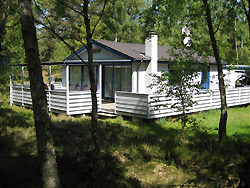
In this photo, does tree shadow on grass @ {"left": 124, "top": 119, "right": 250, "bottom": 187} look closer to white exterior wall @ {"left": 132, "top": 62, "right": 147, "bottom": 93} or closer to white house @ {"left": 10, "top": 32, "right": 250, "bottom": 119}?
white house @ {"left": 10, "top": 32, "right": 250, "bottom": 119}

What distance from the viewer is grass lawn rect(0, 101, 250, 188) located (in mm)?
5723

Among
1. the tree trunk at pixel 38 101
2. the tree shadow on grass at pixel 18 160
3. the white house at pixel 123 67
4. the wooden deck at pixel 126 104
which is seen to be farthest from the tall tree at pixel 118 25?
the tree trunk at pixel 38 101

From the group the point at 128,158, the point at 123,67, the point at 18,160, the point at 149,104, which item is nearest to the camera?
the point at 18,160

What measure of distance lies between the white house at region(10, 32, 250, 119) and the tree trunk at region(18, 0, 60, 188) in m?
7.49

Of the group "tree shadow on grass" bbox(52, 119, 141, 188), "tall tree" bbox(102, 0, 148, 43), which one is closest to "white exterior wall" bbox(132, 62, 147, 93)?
"tree shadow on grass" bbox(52, 119, 141, 188)

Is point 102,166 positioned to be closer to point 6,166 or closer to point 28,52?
point 6,166

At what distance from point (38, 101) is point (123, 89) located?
13162mm

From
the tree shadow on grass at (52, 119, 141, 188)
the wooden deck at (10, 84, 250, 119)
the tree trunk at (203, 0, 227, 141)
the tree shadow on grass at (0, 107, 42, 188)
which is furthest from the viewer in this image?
the wooden deck at (10, 84, 250, 119)

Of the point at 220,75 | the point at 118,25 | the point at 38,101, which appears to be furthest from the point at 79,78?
the point at 118,25

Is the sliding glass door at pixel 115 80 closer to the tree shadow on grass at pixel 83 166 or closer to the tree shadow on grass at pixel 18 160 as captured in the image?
the tree shadow on grass at pixel 83 166

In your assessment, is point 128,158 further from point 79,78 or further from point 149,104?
point 79,78

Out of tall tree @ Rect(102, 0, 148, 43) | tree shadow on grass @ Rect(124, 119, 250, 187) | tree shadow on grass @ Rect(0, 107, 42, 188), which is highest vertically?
tall tree @ Rect(102, 0, 148, 43)

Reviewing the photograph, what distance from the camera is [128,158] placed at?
712cm

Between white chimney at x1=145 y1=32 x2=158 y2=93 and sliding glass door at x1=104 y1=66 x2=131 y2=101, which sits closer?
white chimney at x1=145 y1=32 x2=158 y2=93
